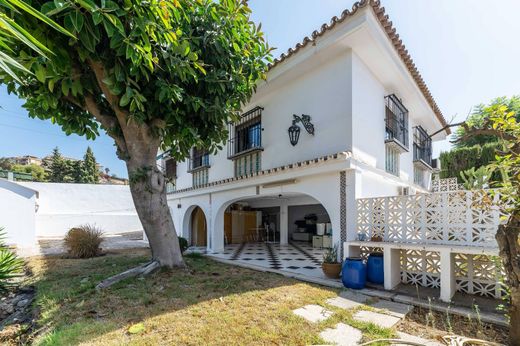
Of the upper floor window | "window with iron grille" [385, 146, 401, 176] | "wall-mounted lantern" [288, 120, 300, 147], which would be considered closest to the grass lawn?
"wall-mounted lantern" [288, 120, 300, 147]

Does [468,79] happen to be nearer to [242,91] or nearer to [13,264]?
[242,91]

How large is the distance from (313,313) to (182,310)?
225 cm

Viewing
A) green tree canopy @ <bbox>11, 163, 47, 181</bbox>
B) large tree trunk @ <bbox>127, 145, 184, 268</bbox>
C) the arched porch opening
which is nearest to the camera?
large tree trunk @ <bbox>127, 145, 184, 268</bbox>

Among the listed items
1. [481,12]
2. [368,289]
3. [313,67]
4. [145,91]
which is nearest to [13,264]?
[145,91]

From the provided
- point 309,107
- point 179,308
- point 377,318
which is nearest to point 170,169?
point 309,107

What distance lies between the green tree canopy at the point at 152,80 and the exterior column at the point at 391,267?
16.7 ft

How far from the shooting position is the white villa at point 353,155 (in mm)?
5738

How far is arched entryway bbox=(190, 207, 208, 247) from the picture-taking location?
49.6 feet

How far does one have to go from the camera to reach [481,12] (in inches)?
224

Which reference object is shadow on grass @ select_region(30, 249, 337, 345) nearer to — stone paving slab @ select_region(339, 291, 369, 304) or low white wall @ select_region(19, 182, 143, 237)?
stone paving slab @ select_region(339, 291, 369, 304)

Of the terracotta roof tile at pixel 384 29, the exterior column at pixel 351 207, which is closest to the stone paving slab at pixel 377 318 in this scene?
the exterior column at pixel 351 207

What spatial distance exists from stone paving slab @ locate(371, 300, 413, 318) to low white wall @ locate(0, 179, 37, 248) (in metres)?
18.9

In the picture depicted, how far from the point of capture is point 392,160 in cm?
973

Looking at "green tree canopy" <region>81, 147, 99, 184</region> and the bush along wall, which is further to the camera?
"green tree canopy" <region>81, 147, 99, 184</region>
